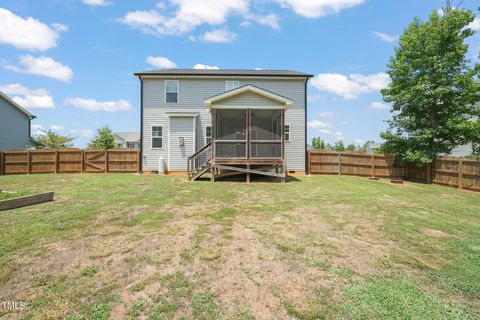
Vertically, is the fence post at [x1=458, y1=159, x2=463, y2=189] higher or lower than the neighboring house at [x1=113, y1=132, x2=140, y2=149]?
lower

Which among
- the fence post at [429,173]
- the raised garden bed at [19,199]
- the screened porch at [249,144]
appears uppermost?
the screened porch at [249,144]

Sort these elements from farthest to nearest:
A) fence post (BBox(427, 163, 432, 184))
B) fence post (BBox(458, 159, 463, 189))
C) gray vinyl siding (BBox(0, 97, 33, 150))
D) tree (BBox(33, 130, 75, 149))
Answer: tree (BBox(33, 130, 75, 149)), gray vinyl siding (BBox(0, 97, 33, 150)), fence post (BBox(427, 163, 432, 184)), fence post (BBox(458, 159, 463, 189))

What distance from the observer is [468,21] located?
40.4 feet

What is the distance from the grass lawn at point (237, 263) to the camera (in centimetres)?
246

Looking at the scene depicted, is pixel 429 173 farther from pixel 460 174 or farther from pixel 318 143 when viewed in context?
pixel 318 143

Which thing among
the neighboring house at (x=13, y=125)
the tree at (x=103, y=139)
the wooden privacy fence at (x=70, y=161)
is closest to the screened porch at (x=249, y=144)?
the wooden privacy fence at (x=70, y=161)

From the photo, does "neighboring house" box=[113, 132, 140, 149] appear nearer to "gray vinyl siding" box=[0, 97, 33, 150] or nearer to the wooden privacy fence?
"gray vinyl siding" box=[0, 97, 33, 150]

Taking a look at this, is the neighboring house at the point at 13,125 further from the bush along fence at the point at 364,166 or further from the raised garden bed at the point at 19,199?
the bush along fence at the point at 364,166

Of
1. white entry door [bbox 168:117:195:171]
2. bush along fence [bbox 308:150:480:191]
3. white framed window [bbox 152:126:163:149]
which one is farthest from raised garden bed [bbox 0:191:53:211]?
bush along fence [bbox 308:150:480:191]

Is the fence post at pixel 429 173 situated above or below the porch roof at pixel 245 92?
below

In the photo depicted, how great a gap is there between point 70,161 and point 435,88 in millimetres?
22158

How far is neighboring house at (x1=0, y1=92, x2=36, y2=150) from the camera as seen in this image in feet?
60.8

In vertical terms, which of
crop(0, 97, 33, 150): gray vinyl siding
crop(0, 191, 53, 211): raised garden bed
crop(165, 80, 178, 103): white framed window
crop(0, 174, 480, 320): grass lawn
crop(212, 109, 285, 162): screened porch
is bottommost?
crop(0, 174, 480, 320): grass lawn

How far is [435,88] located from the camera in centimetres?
1278
